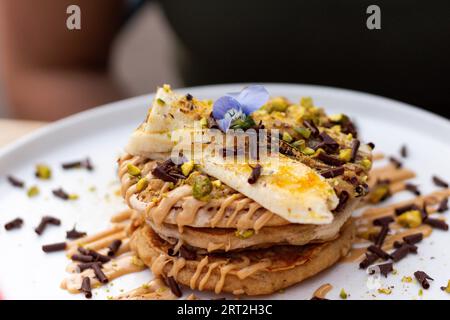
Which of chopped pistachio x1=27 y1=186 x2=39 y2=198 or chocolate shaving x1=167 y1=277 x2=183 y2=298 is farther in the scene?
chopped pistachio x1=27 y1=186 x2=39 y2=198

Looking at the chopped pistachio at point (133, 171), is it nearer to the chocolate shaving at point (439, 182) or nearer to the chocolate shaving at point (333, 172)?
the chocolate shaving at point (333, 172)

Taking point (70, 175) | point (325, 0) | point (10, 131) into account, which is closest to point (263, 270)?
point (70, 175)

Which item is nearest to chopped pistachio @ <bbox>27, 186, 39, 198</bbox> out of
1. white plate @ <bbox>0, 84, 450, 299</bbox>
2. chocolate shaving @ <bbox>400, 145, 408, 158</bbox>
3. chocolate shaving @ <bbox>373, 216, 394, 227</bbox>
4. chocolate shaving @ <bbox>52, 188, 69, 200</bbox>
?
white plate @ <bbox>0, 84, 450, 299</bbox>

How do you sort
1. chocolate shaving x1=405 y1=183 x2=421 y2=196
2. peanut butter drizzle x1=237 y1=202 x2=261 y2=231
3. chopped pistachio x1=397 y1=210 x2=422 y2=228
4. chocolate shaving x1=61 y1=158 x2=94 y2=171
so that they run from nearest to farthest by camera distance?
peanut butter drizzle x1=237 y1=202 x2=261 y2=231 < chopped pistachio x1=397 y1=210 x2=422 y2=228 < chocolate shaving x1=405 y1=183 x2=421 y2=196 < chocolate shaving x1=61 y1=158 x2=94 y2=171

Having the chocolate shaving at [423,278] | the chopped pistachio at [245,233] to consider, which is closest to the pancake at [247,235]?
the chopped pistachio at [245,233]

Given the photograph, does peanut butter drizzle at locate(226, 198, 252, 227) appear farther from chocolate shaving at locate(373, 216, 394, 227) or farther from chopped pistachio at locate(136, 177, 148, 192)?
chocolate shaving at locate(373, 216, 394, 227)

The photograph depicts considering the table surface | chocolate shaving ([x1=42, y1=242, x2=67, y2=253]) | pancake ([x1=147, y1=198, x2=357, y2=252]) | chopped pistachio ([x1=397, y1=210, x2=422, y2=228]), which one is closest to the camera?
pancake ([x1=147, y1=198, x2=357, y2=252])

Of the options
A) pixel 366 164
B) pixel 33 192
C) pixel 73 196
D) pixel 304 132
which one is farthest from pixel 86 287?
pixel 366 164
